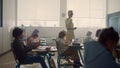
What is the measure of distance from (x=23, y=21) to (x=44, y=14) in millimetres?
941

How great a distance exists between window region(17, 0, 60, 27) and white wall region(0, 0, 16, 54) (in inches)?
12.0

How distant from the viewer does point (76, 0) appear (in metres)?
9.75

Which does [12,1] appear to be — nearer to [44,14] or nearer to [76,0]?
[44,14]

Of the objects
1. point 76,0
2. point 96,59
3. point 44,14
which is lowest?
point 96,59

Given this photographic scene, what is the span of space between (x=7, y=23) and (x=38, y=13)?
1.52 metres

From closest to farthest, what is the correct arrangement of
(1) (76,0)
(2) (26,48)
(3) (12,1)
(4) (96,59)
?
(4) (96,59) → (2) (26,48) → (3) (12,1) → (1) (76,0)

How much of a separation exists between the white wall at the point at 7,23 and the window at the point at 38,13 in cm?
31

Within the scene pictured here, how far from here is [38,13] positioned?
9531mm

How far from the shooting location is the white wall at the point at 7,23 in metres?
7.99

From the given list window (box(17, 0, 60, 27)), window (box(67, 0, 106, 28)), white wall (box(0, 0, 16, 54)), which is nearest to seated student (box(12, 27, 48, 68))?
white wall (box(0, 0, 16, 54))

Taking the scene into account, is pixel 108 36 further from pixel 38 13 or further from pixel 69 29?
pixel 38 13

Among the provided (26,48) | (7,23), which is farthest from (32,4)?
(26,48)

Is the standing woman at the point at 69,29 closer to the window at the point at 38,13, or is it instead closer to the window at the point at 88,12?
the window at the point at 38,13

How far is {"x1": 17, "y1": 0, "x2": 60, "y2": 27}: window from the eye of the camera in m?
9.41
